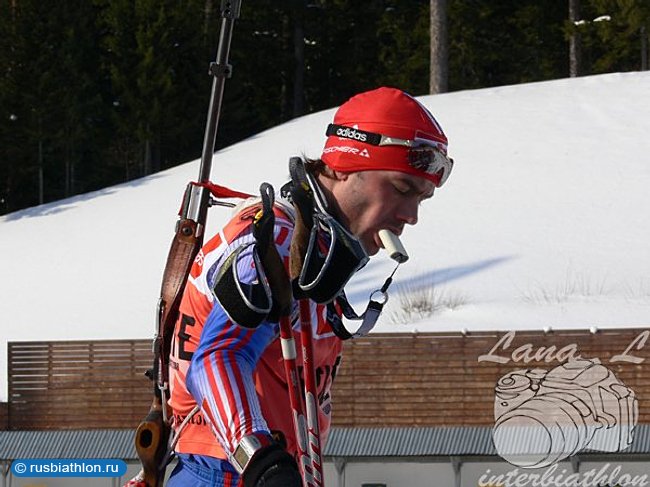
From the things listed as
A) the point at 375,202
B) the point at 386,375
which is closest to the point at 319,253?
the point at 375,202

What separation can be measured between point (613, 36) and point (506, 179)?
22611 millimetres

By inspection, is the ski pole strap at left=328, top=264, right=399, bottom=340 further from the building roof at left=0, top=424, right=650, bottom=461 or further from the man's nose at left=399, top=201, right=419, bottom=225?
the building roof at left=0, top=424, right=650, bottom=461

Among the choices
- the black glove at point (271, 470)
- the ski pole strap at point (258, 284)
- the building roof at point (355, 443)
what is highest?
the ski pole strap at point (258, 284)

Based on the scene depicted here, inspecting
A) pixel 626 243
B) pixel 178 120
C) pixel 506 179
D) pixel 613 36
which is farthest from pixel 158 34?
pixel 626 243

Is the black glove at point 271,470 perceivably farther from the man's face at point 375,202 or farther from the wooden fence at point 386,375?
the wooden fence at point 386,375

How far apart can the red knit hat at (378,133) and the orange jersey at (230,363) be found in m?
0.30

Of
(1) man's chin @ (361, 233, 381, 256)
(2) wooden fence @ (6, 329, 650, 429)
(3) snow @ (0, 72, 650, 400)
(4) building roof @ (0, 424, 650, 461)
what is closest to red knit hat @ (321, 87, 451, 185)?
(1) man's chin @ (361, 233, 381, 256)

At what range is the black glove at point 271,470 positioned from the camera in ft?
10.0

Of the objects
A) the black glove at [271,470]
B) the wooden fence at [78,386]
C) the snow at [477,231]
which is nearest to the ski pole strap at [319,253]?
the black glove at [271,470]

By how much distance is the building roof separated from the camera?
16.9m

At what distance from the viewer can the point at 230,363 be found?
3.29 metres

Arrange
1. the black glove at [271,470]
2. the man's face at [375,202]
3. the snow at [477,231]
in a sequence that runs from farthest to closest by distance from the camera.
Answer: the snow at [477,231] < the man's face at [375,202] < the black glove at [271,470]

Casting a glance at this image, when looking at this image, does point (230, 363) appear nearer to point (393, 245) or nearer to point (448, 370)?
point (393, 245)

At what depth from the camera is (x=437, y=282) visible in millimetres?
25406
